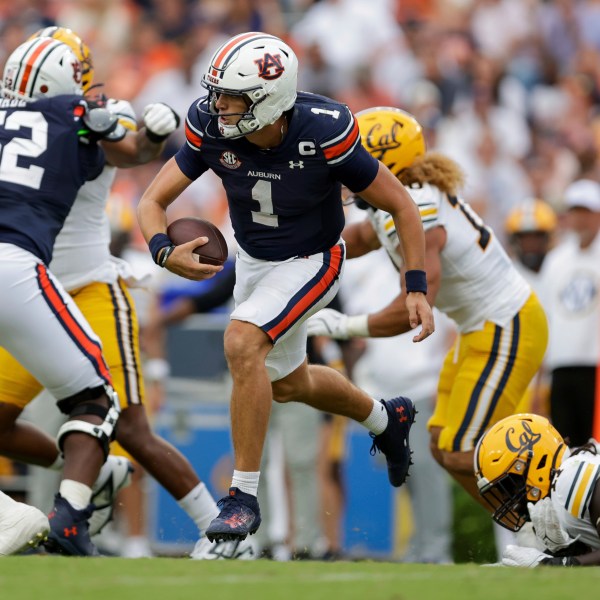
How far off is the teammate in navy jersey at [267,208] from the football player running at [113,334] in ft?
2.56

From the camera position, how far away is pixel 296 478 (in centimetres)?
923

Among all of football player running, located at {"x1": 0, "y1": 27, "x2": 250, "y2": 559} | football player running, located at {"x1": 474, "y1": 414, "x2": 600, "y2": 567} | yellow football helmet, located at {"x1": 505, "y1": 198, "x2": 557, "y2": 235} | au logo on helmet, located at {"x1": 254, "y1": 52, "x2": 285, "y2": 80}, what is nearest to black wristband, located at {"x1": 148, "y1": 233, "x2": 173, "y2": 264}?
au logo on helmet, located at {"x1": 254, "y1": 52, "x2": 285, "y2": 80}

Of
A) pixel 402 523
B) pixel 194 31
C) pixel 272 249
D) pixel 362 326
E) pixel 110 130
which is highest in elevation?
pixel 194 31

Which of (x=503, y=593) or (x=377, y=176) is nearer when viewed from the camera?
(x=503, y=593)

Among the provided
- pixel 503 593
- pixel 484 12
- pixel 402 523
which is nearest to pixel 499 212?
pixel 484 12

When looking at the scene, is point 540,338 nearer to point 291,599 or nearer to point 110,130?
point 110,130

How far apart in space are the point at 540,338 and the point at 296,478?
2.58 m

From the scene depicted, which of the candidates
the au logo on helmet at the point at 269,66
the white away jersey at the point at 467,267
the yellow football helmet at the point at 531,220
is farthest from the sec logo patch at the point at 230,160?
the yellow football helmet at the point at 531,220

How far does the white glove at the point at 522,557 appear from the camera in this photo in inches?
225

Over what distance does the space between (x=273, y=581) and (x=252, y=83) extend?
81.9 inches

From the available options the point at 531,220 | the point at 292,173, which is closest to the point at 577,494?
the point at 292,173

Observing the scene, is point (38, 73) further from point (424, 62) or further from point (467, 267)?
point (424, 62)

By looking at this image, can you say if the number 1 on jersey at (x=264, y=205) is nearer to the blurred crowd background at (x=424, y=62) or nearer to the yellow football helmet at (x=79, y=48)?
the yellow football helmet at (x=79, y=48)

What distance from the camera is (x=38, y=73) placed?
6.38m
